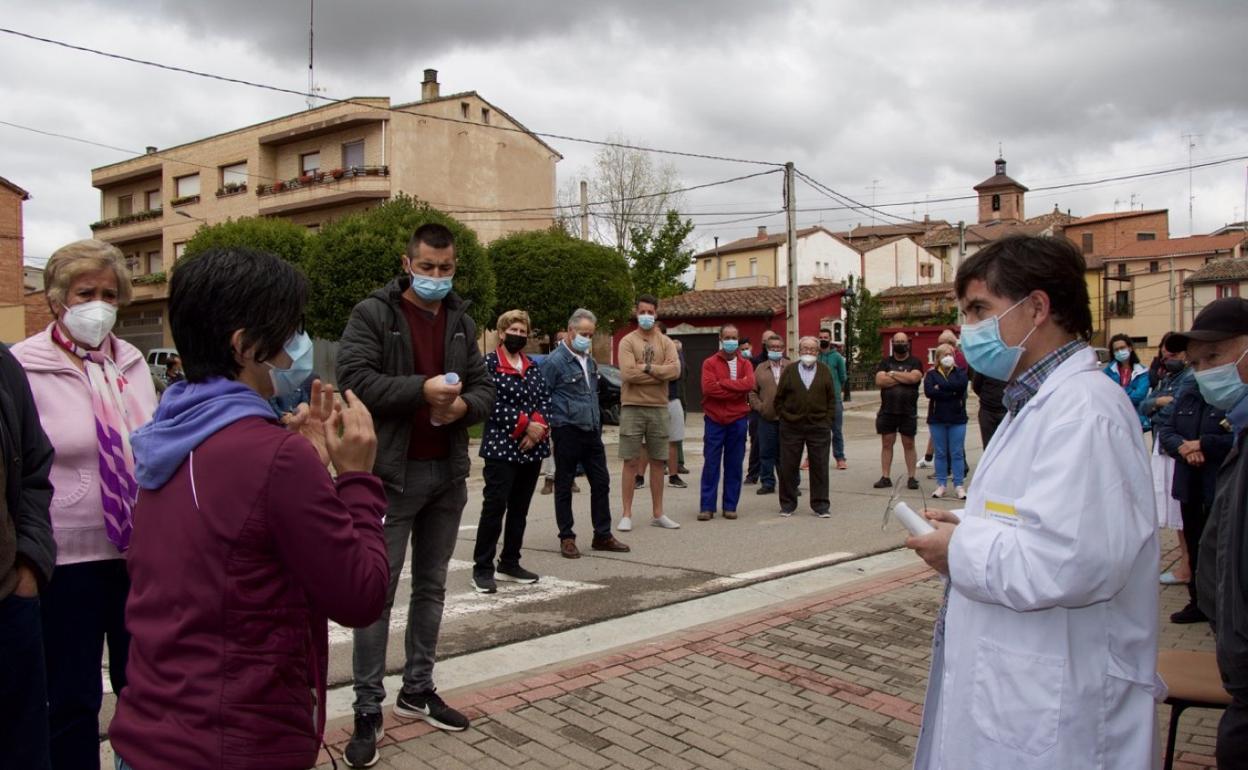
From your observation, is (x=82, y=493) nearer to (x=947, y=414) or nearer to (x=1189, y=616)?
(x=1189, y=616)

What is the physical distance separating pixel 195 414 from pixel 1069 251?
7.08ft

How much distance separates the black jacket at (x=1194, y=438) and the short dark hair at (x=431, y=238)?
482cm

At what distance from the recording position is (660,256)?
133 ft

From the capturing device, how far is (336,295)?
2770cm

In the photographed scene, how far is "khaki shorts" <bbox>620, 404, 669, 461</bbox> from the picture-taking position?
8898 mm

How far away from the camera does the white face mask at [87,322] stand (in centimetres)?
321

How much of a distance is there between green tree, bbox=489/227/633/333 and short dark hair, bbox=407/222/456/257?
27.8m

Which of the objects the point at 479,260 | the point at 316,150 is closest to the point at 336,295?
the point at 479,260

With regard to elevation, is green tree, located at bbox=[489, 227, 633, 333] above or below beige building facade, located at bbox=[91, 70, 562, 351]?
below

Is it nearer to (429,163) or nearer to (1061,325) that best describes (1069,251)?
(1061,325)

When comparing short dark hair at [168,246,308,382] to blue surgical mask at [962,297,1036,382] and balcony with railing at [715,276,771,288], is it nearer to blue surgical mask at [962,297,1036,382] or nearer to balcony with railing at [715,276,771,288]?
blue surgical mask at [962,297,1036,382]

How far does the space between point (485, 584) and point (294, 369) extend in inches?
183

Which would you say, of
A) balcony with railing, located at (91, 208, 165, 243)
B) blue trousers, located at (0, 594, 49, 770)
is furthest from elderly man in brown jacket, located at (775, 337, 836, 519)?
balcony with railing, located at (91, 208, 165, 243)

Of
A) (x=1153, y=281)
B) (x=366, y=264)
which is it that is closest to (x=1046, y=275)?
(x=366, y=264)
